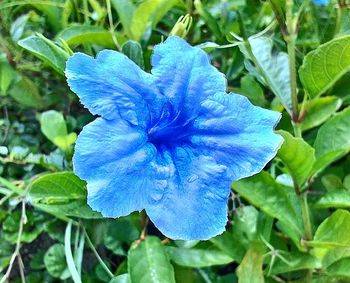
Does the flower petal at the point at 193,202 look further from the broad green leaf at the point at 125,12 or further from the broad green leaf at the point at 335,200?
the broad green leaf at the point at 125,12

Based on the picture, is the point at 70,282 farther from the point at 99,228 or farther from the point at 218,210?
the point at 218,210

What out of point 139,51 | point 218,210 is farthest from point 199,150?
point 139,51

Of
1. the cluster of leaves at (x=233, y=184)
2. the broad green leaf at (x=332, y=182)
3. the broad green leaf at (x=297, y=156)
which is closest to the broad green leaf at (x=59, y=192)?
the cluster of leaves at (x=233, y=184)

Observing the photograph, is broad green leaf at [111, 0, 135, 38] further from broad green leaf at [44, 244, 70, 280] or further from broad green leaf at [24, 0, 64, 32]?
broad green leaf at [44, 244, 70, 280]

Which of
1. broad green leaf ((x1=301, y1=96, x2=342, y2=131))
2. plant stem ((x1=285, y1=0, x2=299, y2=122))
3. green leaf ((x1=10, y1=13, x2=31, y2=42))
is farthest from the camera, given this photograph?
green leaf ((x1=10, y1=13, x2=31, y2=42))

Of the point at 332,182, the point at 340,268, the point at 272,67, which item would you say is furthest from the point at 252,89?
the point at 340,268

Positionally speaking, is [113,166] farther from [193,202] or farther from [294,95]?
[294,95]

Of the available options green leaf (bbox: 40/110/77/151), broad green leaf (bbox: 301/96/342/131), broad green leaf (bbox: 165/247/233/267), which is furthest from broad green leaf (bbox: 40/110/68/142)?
broad green leaf (bbox: 301/96/342/131)
